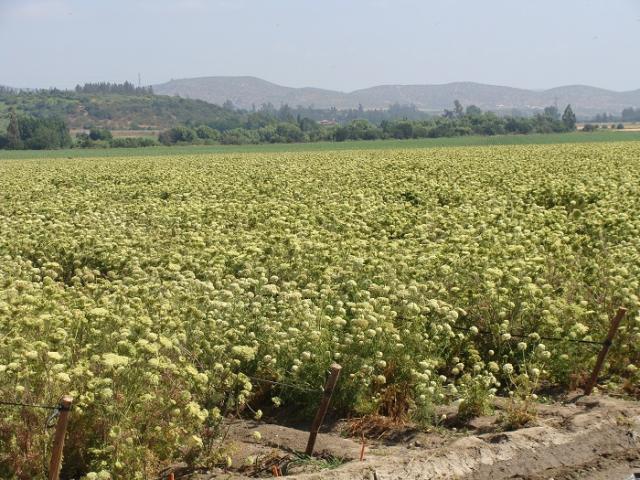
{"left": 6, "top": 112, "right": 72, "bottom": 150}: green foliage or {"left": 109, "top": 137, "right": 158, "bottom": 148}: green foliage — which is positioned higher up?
{"left": 6, "top": 112, "right": 72, "bottom": 150}: green foliage

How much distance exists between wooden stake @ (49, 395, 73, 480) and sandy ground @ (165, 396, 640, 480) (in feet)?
3.04

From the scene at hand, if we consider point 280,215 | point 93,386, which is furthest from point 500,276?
point 280,215

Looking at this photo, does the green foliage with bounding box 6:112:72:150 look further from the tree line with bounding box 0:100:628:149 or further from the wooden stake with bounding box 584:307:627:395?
the wooden stake with bounding box 584:307:627:395

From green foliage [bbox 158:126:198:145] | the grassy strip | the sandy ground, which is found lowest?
the sandy ground

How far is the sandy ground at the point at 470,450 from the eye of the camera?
5594mm

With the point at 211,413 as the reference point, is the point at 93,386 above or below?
above

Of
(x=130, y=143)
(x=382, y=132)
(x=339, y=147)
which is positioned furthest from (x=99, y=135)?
(x=339, y=147)

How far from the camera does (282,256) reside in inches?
419

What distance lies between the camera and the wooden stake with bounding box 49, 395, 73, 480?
4.84 metres

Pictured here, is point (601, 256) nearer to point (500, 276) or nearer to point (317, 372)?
point (500, 276)

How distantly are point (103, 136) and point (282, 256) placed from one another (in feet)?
360

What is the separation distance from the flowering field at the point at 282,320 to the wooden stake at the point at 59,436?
248 millimetres

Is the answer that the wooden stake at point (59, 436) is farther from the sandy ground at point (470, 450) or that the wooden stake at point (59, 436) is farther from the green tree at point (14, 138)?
the green tree at point (14, 138)

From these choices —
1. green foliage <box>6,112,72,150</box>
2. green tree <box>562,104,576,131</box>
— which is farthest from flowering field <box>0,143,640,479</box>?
green tree <box>562,104,576,131</box>
